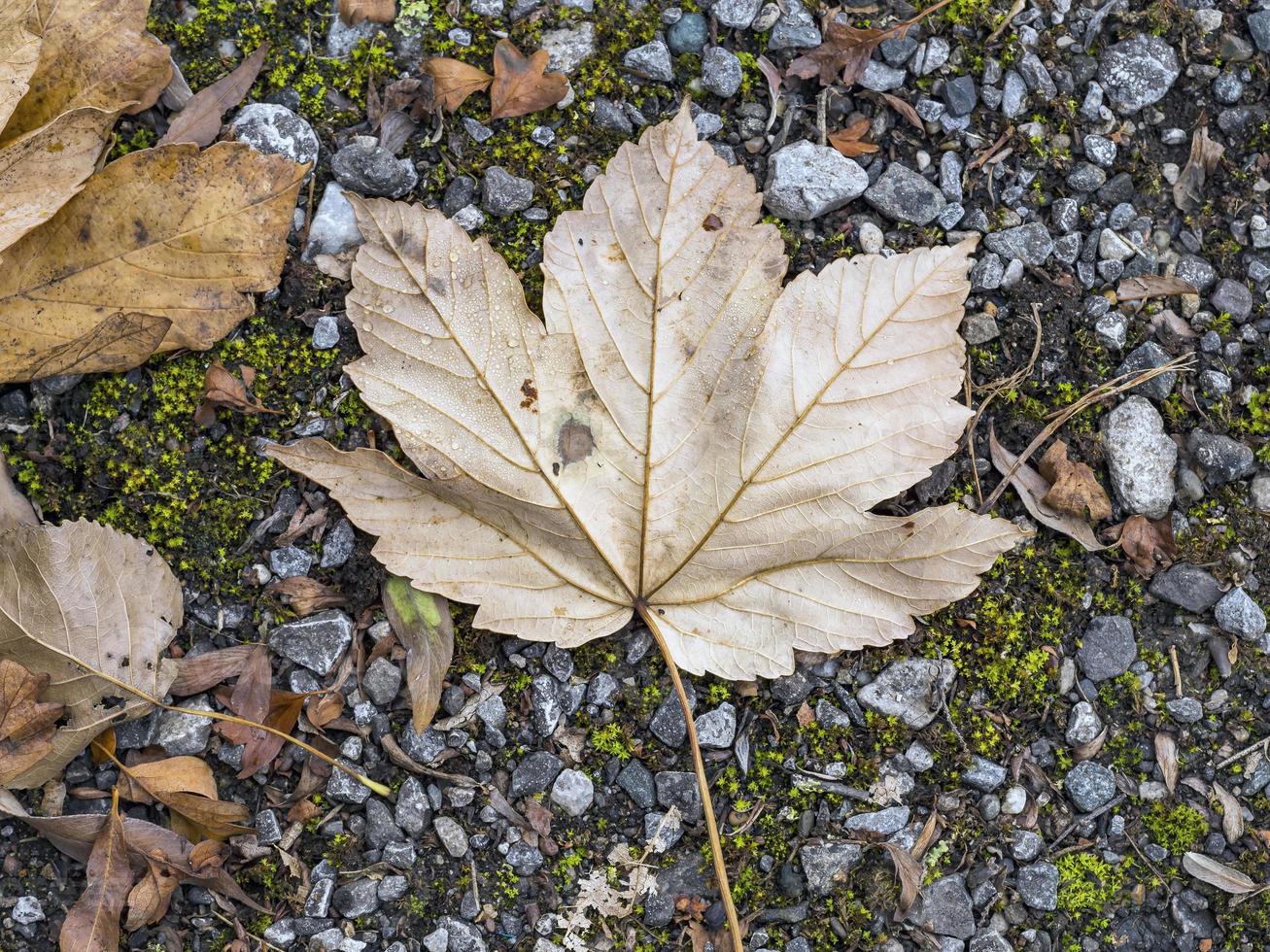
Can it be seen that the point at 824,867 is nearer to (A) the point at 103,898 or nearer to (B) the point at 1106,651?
(B) the point at 1106,651

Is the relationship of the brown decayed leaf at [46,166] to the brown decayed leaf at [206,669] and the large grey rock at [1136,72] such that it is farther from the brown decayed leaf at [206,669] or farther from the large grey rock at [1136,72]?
the large grey rock at [1136,72]

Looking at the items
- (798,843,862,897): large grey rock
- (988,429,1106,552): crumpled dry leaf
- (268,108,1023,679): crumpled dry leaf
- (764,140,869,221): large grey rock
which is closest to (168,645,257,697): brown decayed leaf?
(268,108,1023,679): crumpled dry leaf

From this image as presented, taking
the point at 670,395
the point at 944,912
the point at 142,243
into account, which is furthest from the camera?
the point at 944,912

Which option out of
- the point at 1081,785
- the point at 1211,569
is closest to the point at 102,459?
the point at 1081,785

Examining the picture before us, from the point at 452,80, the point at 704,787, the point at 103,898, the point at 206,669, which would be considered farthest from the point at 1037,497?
the point at 103,898

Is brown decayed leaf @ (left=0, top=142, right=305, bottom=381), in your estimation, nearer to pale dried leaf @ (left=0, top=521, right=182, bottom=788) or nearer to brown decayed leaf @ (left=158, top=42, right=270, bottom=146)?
brown decayed leaf @ (left=158, top=42, right=270, bottom=146)

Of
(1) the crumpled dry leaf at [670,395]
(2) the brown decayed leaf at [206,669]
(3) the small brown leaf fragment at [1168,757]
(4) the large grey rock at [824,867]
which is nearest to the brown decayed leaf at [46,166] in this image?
(1) the crumpled dry leaf at [670,395]

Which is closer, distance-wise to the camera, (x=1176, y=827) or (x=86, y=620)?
(x=86, y=620)
